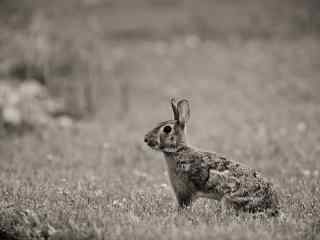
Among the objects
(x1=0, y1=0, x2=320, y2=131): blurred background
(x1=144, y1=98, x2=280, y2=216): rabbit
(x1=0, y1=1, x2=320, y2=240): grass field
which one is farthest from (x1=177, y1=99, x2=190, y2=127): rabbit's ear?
(x1=0, y1=0, x2=320, y2=131): blurred background

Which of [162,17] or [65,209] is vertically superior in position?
[162,17]

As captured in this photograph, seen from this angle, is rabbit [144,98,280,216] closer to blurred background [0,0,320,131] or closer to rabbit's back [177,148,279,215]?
rabbit's back [177,148,279,215]

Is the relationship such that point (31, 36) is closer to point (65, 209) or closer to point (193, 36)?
point (193, 36)

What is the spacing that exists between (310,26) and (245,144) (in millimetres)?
12673

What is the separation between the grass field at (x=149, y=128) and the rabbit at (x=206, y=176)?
20 centimetres

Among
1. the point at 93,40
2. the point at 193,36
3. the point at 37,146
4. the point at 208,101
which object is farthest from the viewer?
the point at 193,36

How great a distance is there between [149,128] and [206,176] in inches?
346

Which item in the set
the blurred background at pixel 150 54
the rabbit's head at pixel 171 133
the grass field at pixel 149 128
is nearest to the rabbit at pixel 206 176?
the rabbit's head at pixel 171 133

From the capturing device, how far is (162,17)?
25.1 meters

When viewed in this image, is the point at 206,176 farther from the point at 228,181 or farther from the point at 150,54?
the point at 150,54

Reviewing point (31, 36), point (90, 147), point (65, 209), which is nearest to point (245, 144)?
point (90, 147)

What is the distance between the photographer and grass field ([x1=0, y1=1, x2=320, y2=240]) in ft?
21.0

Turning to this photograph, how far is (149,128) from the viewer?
624 inches

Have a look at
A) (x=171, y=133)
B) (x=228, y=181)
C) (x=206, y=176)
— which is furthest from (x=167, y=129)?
(x=228, y=181)
